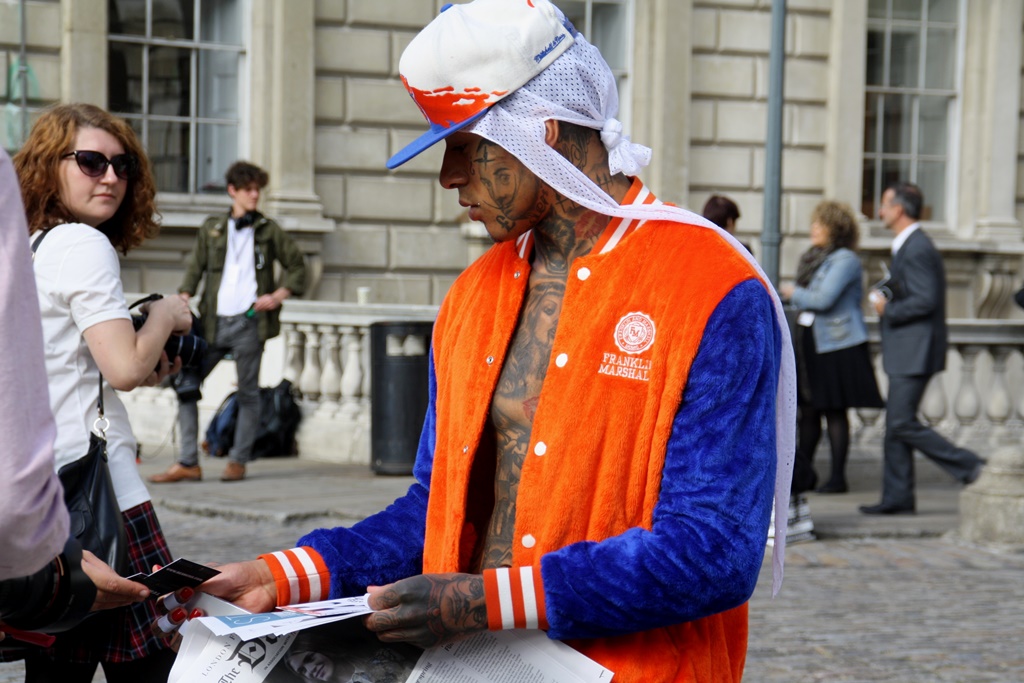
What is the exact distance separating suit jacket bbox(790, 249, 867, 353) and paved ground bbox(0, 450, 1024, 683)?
1.02 m

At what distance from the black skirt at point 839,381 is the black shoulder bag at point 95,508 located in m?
6.94

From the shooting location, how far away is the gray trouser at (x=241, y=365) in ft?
31.6

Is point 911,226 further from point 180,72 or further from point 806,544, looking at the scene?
point 180,72

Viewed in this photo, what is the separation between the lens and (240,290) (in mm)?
9711

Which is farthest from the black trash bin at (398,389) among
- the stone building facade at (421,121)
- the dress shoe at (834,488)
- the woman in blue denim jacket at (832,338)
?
the stone building facade at (421,121)

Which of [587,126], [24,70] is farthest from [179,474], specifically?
[587,126]

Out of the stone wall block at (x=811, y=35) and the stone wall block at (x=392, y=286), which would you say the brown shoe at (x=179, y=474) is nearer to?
the stone wall block at (x=392, y=286)

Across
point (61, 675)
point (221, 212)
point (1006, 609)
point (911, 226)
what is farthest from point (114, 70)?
point (61, 675)

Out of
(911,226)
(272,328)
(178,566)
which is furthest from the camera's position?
(272,328)

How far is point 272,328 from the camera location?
9852mm

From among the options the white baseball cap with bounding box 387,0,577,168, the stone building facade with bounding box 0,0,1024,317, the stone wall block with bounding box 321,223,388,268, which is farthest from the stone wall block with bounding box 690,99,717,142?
the white baseball cap with bounding box 387,0,577,168

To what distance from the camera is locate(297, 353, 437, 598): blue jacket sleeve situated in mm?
2299

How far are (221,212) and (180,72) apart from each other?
4.83 feet

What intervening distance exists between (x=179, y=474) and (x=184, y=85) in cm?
580
